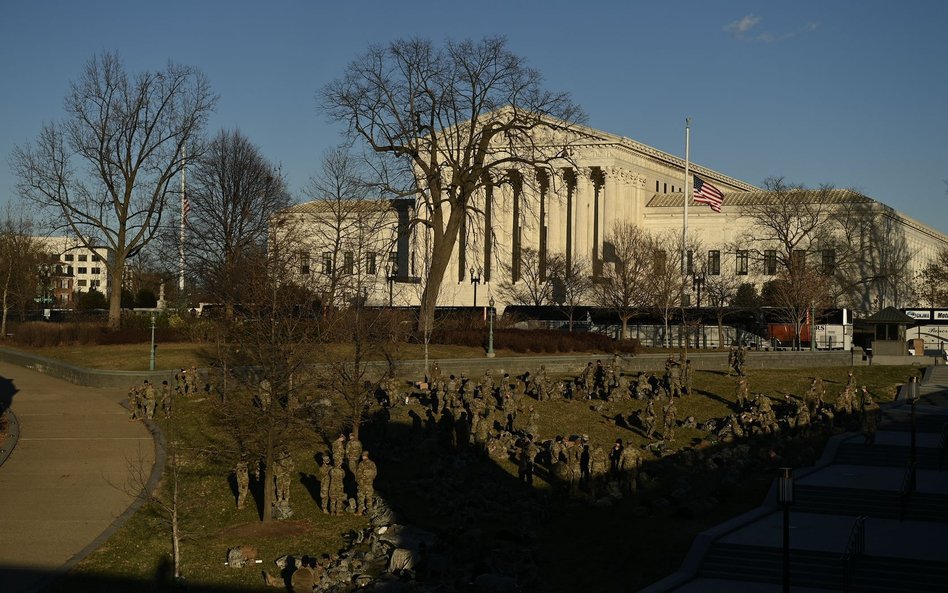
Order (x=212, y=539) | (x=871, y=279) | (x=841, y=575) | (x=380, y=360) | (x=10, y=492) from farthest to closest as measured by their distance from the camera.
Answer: (x=871, y=279)
(x=380, y=360)
(x=10, y=492)
(x=212, y=539)
(x=841, y=575)

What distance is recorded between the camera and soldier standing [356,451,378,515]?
28672 millimetres

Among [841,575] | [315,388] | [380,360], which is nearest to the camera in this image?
Answer: [841,575]

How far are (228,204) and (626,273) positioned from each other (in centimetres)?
2499

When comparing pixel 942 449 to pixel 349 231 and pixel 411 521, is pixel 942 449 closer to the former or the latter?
pixel 411 521

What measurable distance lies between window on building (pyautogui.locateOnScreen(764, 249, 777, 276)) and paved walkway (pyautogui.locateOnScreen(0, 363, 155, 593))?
55.7 meters

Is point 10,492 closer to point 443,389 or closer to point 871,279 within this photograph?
point 443,389

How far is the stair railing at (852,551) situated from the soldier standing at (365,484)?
11.6 metres

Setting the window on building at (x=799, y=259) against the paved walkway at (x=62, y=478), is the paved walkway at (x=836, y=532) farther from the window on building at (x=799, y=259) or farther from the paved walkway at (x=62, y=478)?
the window on building at (x=799, y=259)

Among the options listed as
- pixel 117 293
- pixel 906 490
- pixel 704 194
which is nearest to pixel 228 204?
pixel 117 293

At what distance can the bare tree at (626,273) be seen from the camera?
6912 cm

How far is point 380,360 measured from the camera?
47.6 meters

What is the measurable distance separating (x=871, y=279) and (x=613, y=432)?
5150 centimetres

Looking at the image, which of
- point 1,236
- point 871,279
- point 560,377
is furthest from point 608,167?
point 1,236

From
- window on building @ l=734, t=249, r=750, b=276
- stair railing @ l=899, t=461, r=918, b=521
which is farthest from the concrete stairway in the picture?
window on building @ l=734, t=249, r=750, b=276
